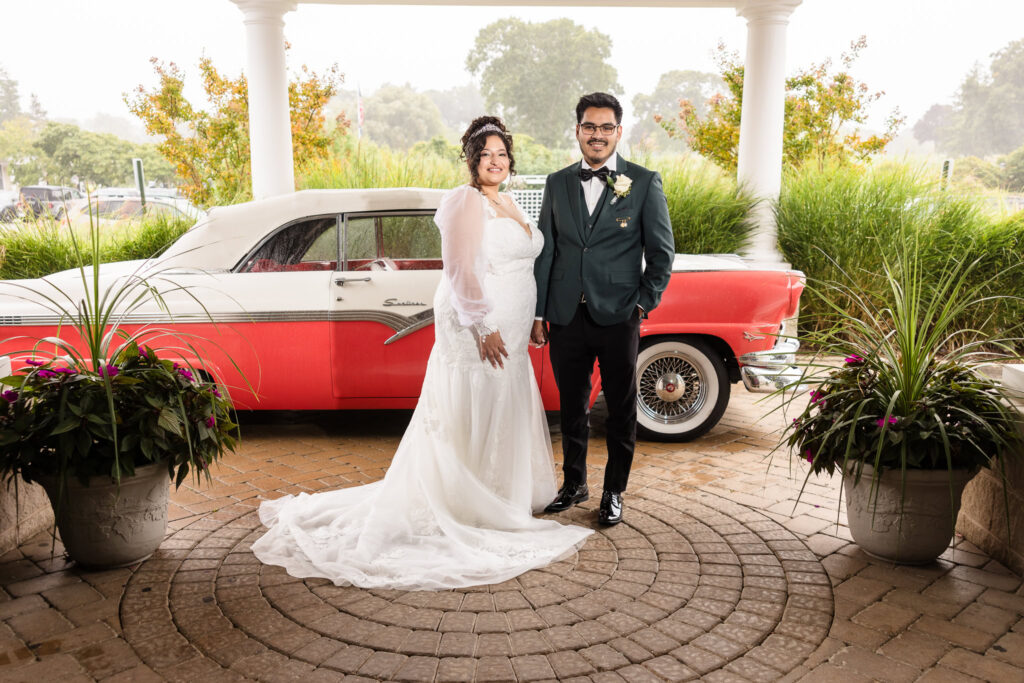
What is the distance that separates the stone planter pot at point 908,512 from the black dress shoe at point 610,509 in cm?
104

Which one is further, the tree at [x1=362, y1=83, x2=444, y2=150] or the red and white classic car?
the tree at [x1=362, y1=83, x2=444, y2=150]

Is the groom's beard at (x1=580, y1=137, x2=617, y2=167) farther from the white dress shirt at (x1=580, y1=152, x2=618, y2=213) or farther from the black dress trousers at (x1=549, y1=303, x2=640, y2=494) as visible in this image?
the black dress trousers at (x1=549, y1=303, x2=640, y2=494)

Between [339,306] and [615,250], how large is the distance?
6.39 ft

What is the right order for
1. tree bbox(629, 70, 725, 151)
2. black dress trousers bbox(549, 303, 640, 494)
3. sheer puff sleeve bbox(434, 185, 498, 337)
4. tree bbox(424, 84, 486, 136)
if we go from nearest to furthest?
1. sheer puff sleeve bbox(434, 185, 498, 337)
2. black dress trousers bbox(549, 303, 640, 494)
3. tree bbox(629, 70, 725, 151)
4. tree bbox(424, 84, 486, 136)

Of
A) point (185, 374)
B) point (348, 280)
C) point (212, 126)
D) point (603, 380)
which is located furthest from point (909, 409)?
point (212, 126)

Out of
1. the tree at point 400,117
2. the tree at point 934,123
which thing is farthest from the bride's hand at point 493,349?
the tree at point 400,117

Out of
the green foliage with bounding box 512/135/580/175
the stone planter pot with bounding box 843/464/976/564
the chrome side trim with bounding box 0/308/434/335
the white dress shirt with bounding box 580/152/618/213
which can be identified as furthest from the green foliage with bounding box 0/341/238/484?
the green foliage with bounding box 512/135/580/175

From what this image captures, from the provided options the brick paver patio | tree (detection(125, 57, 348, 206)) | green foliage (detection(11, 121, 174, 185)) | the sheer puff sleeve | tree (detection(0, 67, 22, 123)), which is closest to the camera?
the brick paver patio

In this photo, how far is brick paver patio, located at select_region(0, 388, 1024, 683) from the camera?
2.37 m

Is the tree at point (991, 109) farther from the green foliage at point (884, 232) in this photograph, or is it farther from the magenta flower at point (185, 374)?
the magenta flower at point (185, 374)

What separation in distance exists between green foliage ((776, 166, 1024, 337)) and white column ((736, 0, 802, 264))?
9.6 inches

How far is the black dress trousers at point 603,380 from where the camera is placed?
351 cm

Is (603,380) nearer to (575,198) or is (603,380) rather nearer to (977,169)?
(575,198)

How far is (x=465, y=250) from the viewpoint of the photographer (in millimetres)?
3299
